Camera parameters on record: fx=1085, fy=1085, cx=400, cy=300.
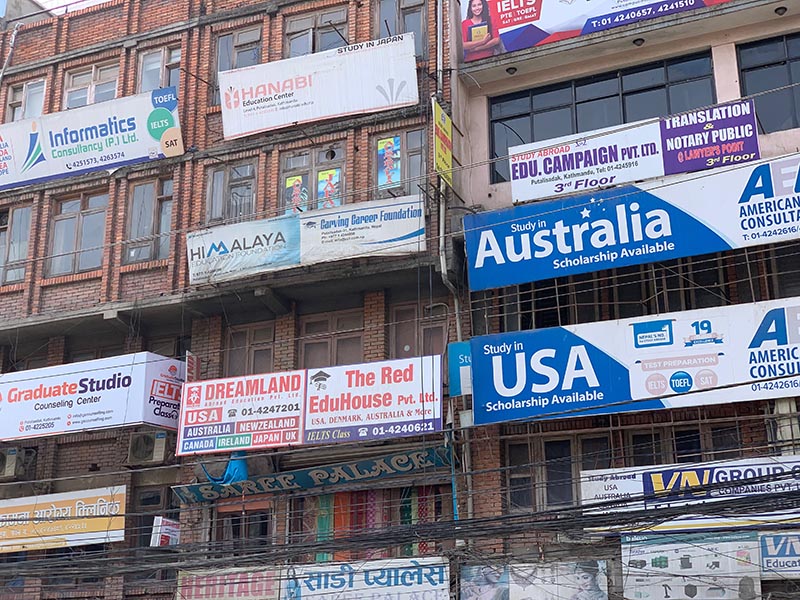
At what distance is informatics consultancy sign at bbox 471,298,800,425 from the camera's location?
15.4 meters

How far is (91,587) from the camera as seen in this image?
66.2 ft

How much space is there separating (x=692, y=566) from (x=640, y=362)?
9.81 feet

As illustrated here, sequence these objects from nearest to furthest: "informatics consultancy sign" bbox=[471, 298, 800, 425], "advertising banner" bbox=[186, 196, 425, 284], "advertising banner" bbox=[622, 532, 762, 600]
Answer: "advertising banner" bbox=[622, 532, 762, 600] < "informatics consultancy sign" bbox=[471, 298, 800, 425] < "advertising banner" bbox=[186, 196, 425, 284]

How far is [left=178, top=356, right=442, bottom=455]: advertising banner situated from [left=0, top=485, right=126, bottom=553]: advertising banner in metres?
2.55

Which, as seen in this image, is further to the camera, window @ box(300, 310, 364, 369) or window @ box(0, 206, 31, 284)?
window @ box(0, 206, 31, 284)

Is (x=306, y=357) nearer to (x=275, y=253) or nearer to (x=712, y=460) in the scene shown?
(x=275, y=253)

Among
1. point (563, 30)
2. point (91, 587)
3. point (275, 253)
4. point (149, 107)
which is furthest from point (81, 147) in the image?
point (563, 30)

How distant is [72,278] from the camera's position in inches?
861

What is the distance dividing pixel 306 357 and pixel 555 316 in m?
4.74

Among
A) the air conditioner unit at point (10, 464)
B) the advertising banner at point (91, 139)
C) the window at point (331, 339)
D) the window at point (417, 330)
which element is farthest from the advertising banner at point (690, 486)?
the air conditioner unit at point (10, 464)

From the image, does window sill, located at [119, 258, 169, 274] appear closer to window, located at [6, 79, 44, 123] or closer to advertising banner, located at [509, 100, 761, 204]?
window, located at [6, 79, 44, 123]

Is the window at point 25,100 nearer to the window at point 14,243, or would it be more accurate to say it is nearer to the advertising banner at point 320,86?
the window at point 14,243

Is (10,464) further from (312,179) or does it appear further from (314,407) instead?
(312,179)

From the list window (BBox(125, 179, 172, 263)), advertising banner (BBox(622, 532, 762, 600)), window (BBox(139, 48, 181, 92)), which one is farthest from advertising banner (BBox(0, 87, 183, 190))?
advertising banner (BBox(622, 532, 762, 600))
